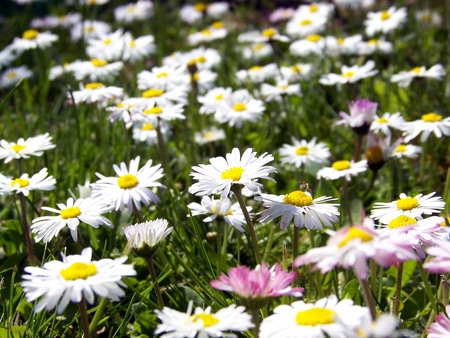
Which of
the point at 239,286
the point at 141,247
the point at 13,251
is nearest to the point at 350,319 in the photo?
the point at 239,286

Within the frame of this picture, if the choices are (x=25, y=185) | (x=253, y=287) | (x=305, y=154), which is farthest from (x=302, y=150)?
(x=253, y=287)

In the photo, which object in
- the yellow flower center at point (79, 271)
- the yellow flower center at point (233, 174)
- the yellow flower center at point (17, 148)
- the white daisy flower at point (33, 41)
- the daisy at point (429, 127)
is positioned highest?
the white daisy flower at point (33, 41)

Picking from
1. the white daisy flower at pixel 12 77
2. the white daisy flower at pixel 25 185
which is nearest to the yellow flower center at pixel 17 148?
the white daisy flower at pixel 25 185

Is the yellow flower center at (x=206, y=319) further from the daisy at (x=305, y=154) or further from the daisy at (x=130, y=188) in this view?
the daisy at (x=305, y=154)

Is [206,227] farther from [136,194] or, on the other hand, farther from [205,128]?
[205,128]

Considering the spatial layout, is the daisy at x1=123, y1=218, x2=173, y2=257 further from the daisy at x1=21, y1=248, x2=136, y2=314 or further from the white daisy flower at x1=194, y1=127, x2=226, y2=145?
the white daisy flower at x1=194, y1=127, x2=226, y2=145

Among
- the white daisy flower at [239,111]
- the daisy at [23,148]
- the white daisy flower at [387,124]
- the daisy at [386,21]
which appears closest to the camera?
the daisy at [23,148]
